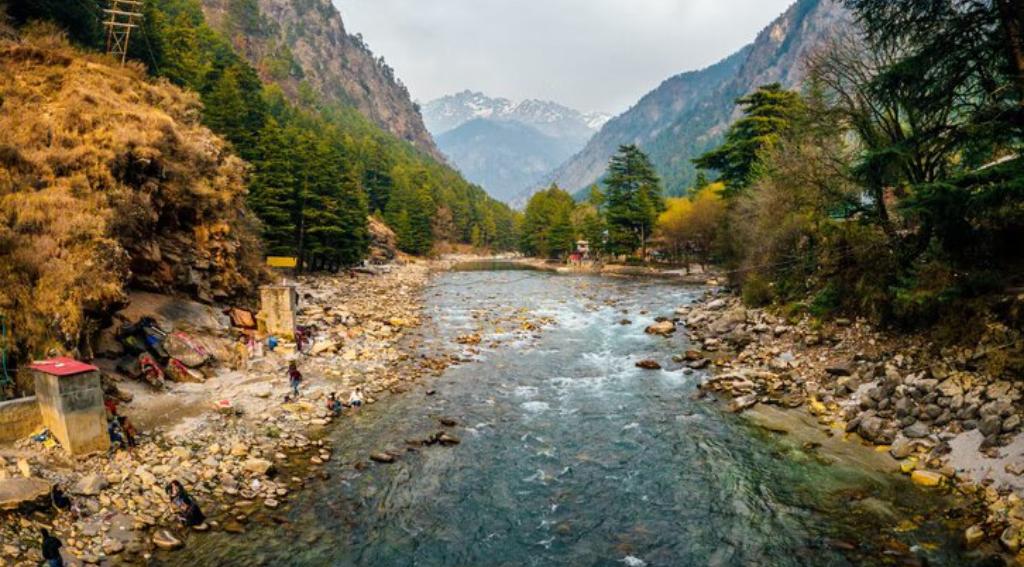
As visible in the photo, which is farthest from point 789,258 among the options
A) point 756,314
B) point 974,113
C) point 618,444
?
point 618,444

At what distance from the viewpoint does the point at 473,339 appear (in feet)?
98.1

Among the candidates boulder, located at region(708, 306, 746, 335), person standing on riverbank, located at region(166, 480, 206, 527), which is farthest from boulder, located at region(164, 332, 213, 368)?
boulder, located at region(708, 306, 746, 335)

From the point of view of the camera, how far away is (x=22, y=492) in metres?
10.2

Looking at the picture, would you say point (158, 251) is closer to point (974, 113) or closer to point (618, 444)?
point (618, 444)

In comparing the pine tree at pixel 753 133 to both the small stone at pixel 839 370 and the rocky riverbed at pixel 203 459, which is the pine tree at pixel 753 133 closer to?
the small stone at pixel 839 370

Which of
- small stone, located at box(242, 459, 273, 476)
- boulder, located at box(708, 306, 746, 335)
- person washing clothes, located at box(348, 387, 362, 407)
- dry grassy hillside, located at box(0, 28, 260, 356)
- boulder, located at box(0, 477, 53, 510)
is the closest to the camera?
boulder, located at box(0, 477, 53, 510)

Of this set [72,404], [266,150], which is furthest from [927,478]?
[266,150]

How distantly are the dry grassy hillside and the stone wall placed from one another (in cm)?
231

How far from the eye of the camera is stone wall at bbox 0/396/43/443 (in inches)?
483

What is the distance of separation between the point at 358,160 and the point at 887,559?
99990 mm

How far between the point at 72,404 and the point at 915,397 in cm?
2254

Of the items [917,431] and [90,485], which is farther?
[917,431]

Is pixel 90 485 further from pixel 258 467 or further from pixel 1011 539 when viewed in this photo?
pixel 1011 539

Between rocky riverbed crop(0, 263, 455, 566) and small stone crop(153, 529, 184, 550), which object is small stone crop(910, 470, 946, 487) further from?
small stone crop(153, 529, 184, 550)
